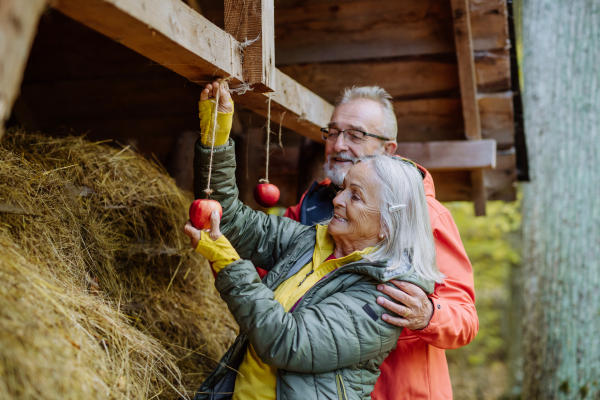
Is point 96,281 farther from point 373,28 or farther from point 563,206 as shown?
point 563,206

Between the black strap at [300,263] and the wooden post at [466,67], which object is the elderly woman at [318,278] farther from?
the wooden post at [466,67]

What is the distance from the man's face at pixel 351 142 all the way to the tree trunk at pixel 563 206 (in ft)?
7.78

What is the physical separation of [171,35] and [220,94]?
1.14 feet

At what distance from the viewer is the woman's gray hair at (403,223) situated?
173 centimetres

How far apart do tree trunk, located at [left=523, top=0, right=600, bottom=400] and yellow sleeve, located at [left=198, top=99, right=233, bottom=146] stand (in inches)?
130

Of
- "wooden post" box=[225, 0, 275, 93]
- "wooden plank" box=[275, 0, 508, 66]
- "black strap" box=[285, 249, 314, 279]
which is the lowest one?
"black strap" box=[285, 249, 314, 279]

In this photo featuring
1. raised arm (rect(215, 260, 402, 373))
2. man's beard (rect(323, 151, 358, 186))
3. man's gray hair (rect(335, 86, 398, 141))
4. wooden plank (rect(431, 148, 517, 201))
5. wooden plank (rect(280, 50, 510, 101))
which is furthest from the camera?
wooden plank (rect(431, 148, 517, 201))

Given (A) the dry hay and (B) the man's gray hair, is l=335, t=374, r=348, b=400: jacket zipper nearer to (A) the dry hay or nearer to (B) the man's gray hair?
(A) the dry hay

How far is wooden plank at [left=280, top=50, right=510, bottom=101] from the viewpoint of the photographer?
3176 mm

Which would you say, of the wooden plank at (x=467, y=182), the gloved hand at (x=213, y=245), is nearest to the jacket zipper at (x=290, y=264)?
the gloved hand at (x=213, y=245)

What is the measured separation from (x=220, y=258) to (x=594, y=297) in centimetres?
338

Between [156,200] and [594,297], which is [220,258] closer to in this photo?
[156,200]

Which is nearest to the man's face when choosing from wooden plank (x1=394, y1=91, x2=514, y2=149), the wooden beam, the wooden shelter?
the wooden shelter

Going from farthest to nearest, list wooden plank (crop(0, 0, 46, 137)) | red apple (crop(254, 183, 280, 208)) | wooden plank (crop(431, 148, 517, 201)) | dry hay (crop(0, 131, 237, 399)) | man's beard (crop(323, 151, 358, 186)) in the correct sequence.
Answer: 1. wooden plank (crop(431, 148, 517, 201))
2. man's beard (crop(323, 151, 358, 186))
3. red apple (crop(254, 183, 280, 208))
4. dry hay (crop(0, 131, 237, 399))
5. wooden plank (crop(0, 0, 46, 137))
